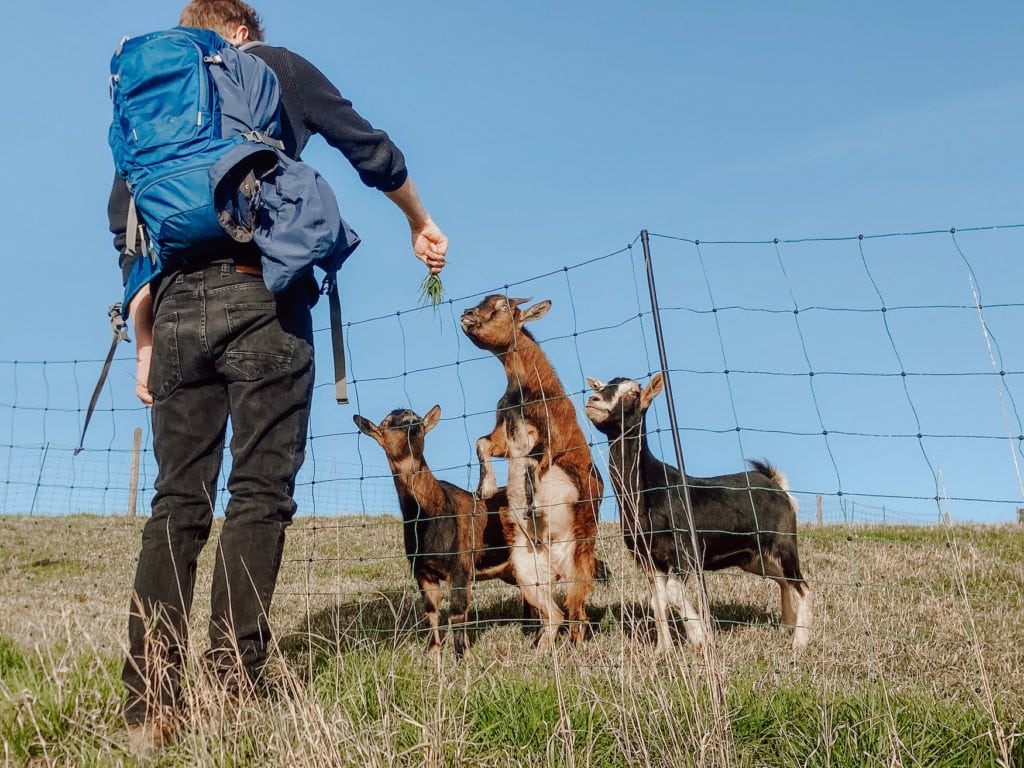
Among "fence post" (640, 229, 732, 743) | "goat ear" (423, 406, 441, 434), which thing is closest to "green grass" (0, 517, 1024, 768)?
"fence post" (640, 229, 732, 743)

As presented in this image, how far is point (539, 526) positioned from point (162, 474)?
118 inches

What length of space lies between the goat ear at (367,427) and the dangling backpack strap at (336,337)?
2.72 metres

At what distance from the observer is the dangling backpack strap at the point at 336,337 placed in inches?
143

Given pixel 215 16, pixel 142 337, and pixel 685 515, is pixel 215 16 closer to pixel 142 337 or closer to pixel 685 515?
pixel 142 337

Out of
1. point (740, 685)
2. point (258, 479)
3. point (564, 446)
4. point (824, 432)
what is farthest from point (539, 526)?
point (258, 479)

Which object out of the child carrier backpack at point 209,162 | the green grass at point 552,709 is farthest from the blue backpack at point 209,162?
the green grass at point 552,709

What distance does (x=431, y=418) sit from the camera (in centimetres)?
664

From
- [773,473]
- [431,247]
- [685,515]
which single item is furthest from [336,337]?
[773,473]

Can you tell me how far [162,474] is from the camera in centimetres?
349

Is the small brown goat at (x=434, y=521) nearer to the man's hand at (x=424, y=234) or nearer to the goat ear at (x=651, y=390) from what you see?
the goat ear at (x=651, y=390)

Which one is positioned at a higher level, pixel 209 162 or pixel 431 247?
pixel 209 162

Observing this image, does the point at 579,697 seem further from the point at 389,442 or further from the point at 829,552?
the point at 829,552

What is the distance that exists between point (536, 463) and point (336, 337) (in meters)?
2.62

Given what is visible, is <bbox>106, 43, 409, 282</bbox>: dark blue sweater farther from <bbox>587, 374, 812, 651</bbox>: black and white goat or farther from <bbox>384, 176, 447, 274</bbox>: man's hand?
<bbox>587, 374, 812, 651</bbox>: black and white goat
